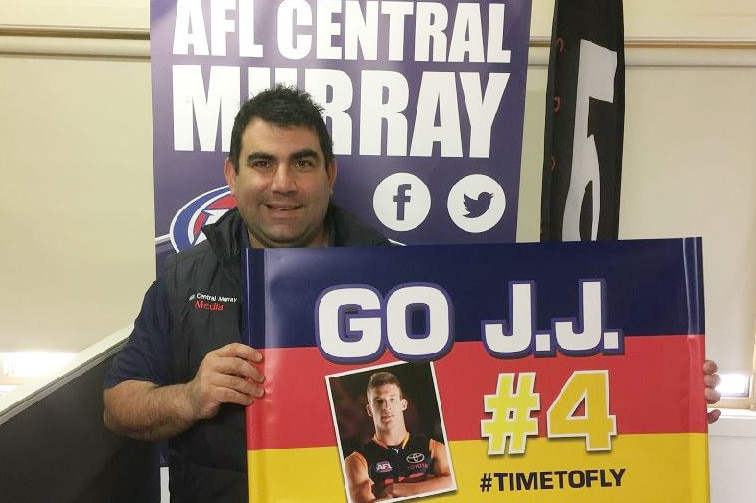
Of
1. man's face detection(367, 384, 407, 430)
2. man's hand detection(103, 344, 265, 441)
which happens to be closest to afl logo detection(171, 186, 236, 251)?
man's hand detection(103, 344, 265, 441)

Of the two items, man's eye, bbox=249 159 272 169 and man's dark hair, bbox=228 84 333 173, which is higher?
man's dark hair, bbox=228 84 333 173

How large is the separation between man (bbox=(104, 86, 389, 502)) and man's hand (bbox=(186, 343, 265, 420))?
24 cm

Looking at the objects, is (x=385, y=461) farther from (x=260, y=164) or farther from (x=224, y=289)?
(x=260, y=164)

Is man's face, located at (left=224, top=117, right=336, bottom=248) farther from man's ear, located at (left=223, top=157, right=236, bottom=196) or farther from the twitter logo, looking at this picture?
the twitter logo

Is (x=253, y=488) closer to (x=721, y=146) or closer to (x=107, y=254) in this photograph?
(x=107, y=254)

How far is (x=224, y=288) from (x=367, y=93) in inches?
25.0

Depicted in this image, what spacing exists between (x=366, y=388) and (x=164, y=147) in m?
0.94

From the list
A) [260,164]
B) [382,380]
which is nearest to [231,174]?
[260,164]

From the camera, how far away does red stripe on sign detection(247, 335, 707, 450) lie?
2.79 ft

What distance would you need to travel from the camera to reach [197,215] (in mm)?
1505

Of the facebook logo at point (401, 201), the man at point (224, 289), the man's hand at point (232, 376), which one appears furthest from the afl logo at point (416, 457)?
the facebook logo at point (401, 201)

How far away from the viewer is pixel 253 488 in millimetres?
841

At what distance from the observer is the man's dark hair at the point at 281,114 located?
1188 mm

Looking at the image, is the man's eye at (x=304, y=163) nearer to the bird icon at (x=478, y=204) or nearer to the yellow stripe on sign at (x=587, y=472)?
the bird icon at (x=478, y=204)
